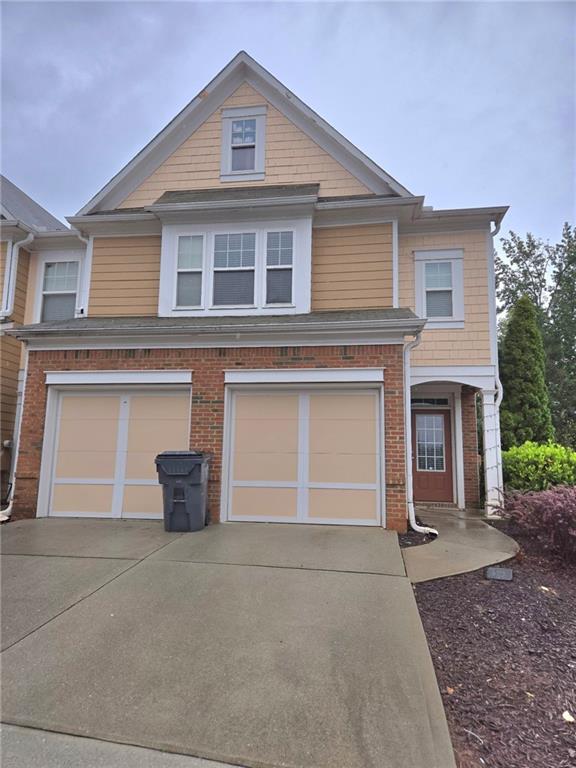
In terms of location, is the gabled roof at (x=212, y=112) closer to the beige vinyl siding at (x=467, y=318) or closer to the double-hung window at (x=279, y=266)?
the beige vinyl siding at (x=467, y=318)

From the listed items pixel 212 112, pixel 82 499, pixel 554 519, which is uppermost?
pixel 212 112

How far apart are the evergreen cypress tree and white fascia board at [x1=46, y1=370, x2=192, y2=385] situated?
9152 millimetres

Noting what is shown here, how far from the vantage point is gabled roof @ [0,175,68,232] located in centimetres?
1025

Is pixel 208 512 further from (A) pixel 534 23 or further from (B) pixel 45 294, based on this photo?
(A) pixel 534 23

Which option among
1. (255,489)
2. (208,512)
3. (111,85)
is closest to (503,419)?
(255,489)

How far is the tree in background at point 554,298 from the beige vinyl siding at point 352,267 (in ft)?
44.1

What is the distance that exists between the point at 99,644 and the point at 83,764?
116cm

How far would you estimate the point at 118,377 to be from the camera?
7418 mm

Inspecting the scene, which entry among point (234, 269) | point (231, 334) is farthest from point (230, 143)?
point (231, 334)

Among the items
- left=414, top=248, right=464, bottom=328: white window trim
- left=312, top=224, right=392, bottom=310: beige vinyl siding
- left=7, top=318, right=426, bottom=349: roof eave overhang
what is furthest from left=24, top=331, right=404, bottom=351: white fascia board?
left=414, top=248, right=464, bottom=328: white window trim

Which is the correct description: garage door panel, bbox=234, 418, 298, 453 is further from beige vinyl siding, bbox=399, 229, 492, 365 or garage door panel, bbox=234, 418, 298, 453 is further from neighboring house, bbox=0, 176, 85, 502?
neighboring house, bbox=0, 176, 85, 502

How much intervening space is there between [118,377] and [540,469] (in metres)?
8.04

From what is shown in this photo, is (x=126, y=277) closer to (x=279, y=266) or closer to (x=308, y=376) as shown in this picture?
(x=279, y=266)

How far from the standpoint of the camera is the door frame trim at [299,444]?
21.8ft
